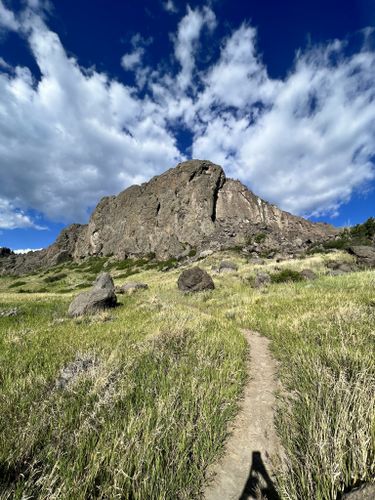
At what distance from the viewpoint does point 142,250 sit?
88.9m

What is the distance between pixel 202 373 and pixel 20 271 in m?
147

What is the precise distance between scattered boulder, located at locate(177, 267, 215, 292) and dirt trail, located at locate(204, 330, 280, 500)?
51.3ft

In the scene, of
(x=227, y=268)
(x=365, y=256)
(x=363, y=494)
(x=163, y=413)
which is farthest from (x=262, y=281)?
(x=363, y=494)

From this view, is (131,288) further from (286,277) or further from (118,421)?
(118,421)

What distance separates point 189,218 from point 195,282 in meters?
65.5

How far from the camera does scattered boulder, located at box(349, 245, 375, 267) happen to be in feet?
79.1

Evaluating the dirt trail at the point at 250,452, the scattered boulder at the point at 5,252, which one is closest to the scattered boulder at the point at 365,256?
the dirt trail at the point at 250,452

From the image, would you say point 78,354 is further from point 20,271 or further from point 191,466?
point 20,271

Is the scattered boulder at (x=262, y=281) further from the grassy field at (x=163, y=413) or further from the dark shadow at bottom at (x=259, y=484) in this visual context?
the dark shadow at bottom at (x=259, y=484)

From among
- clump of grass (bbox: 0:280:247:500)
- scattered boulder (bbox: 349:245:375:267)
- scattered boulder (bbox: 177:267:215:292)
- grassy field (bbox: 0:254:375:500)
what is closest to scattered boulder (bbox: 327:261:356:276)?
scattered boulder (bbox: 349:245:375:267)

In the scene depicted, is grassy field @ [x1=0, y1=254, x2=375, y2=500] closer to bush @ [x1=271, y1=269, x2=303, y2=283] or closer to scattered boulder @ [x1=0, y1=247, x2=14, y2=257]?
bush @ [x1=271, y1=269, x2=303, y2=283]

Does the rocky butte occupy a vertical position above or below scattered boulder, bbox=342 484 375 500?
above

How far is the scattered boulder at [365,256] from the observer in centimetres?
2410

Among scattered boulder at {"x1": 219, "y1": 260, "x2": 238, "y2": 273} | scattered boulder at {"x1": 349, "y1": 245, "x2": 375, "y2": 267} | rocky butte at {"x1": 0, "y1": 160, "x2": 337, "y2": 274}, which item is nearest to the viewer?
scattered boulder at {"x1": 349, "y1": 245, "x2": 375, "y2": 267}
